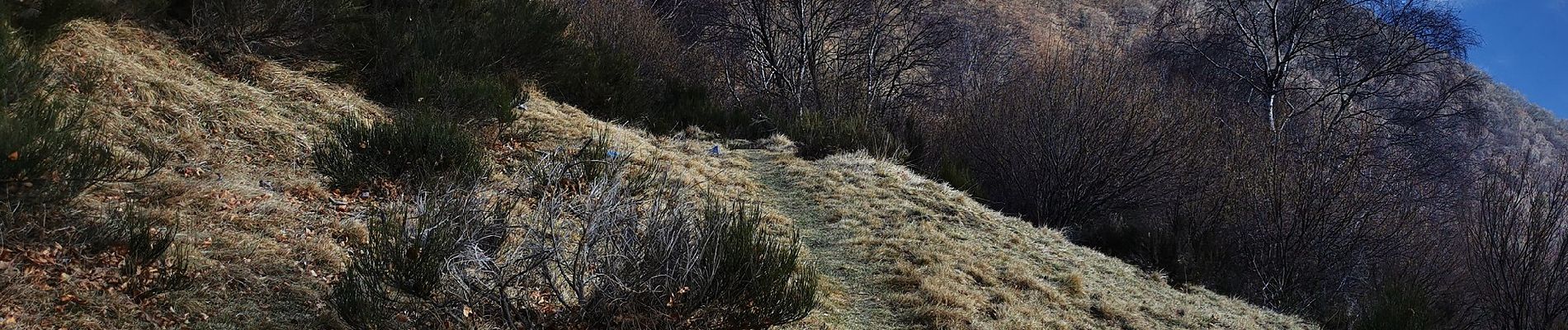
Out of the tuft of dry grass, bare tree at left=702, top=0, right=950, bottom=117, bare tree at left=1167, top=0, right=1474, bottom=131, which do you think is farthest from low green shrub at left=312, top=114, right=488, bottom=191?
bare tree at left=1167, top=0, right=1474, bottom=131

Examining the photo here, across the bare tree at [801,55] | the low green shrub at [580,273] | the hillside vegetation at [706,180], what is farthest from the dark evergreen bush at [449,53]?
the bare tree at [801,55]

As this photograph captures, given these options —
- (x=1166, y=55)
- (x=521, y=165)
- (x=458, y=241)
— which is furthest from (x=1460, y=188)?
(x=458, y=241)

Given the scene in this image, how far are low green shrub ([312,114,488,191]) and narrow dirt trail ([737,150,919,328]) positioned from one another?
237 centimetres

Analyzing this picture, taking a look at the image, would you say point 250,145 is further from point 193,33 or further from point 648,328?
point 648,328

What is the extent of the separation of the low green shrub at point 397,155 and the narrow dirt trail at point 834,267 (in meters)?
2.37

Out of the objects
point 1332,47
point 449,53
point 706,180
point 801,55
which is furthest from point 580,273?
point 1332,47

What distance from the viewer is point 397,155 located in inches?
205

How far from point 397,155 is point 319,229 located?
1.10 metres

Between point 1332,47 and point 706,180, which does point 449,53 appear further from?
point 1332,47

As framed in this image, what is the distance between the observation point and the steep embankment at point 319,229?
3254 millimetres

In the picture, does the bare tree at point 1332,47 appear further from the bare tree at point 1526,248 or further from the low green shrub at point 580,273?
the low green shrub at point 580,273

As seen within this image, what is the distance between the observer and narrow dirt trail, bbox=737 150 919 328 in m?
4.77

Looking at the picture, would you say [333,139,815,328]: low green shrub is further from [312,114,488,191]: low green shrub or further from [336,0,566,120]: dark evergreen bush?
[336,0,566,120]: dark evergreen bush

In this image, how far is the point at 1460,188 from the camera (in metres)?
16.9
